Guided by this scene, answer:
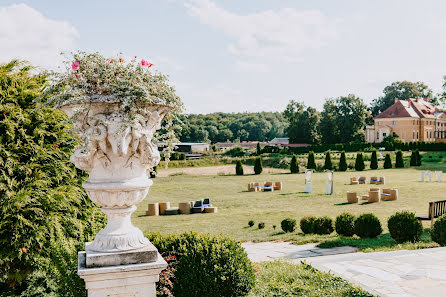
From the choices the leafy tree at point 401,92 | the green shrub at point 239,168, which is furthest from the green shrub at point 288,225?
the leafy tree at point 401,92

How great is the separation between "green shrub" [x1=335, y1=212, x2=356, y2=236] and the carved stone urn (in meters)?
9.72

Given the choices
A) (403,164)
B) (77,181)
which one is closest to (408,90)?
(403,164)

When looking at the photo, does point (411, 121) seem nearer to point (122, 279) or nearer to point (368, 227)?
point (368, 227)

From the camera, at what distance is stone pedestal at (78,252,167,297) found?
12.2ft

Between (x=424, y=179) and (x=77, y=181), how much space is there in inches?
1102

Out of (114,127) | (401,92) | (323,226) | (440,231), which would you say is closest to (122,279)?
(114,127)

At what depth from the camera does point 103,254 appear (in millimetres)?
3789

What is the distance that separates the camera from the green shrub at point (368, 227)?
1187cm

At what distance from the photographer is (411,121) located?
70.4 metres

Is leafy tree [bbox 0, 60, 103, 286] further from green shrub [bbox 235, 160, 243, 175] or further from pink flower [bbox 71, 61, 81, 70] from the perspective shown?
green shrub [bbox 235, 160, 243, 175]

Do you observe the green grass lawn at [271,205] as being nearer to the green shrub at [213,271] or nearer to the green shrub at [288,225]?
the green shrub at [288,225]

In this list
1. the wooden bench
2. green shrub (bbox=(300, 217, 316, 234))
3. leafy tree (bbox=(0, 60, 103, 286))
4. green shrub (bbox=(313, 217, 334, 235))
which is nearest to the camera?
leafy tree (bbox=(0, 60, 103, 286))

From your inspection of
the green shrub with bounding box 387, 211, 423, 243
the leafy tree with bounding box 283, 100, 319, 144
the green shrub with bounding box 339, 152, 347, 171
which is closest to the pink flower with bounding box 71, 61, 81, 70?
the green shrub with bounding box 387, 211, 423, 243

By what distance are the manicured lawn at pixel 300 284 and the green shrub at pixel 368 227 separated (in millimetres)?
5522
